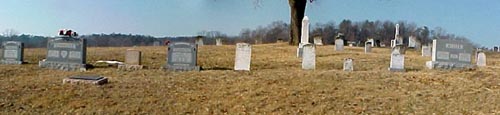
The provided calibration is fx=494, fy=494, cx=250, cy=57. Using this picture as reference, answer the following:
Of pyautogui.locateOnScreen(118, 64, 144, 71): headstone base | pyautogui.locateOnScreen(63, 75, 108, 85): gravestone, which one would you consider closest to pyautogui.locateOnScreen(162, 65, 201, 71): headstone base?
pyautogui.locateOnScreen(118, 64, 144, 71): headstone base

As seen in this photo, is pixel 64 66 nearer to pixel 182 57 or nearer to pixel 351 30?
pixel 182 57

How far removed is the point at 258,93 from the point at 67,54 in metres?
6.25

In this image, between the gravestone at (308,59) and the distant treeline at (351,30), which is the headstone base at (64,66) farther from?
the distant treeline at (351,30)

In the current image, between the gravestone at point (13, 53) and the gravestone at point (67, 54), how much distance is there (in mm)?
1124

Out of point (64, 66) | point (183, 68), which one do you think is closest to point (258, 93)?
point (183, 68)

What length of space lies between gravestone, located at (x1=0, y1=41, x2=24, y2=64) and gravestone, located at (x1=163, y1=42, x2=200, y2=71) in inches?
173

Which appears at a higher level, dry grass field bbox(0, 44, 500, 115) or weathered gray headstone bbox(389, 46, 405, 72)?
weathered gray headstone bbox(389, 46, 405, 72)

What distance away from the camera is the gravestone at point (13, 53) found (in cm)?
1371

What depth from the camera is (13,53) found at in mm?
13797

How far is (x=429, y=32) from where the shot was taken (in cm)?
7438

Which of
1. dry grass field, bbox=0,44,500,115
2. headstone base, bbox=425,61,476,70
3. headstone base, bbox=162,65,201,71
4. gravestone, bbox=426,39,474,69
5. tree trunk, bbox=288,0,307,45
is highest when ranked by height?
tree trunk, bbox=288,0,307,45

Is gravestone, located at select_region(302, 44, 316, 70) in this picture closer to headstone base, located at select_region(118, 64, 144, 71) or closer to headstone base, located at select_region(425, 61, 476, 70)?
headstone base, located at select_region(425, 61, 476, 70)

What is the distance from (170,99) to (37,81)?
138 inches

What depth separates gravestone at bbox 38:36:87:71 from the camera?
1269 cm
